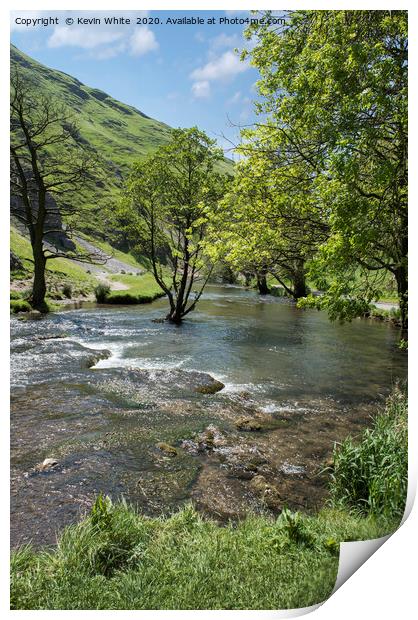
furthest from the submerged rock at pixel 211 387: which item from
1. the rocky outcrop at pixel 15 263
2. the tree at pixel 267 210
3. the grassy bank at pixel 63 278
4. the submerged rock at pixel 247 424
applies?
the rocky outcrop at pixel 15 263

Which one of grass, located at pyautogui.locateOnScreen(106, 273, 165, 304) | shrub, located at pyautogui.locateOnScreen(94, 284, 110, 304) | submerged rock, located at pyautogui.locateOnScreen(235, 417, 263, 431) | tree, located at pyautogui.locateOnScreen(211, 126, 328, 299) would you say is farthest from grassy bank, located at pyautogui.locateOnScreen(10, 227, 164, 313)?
submerged rock, located at pyautogui.locateOnScreen(235, 417, 263, 431)

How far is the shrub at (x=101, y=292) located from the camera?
5848 millimetres

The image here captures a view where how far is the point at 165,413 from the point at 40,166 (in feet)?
11.4

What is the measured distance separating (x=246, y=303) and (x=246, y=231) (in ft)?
24.5

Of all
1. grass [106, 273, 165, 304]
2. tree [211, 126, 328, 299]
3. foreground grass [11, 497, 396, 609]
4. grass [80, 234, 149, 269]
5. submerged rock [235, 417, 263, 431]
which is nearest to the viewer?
foreground grass [11, 497, 396, 609]

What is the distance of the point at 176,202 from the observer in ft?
34.1

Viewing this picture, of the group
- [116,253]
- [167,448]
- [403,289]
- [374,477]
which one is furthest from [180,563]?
[403,289]

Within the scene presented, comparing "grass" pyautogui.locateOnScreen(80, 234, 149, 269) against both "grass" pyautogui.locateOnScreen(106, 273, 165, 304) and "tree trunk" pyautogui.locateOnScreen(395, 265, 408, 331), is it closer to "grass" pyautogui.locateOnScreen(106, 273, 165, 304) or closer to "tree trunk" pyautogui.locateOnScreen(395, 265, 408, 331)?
"grass" pyautogui.locateOnScreen(106, 273, 165, 304)

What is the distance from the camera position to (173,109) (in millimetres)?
5137

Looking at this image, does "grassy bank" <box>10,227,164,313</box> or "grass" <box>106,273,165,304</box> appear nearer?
"grassy bank" <box>10,227,164,313</box>

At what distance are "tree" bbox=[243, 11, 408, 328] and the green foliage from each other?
2045mm

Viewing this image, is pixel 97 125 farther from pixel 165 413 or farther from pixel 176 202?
pixel 176 202

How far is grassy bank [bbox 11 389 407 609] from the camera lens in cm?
321
